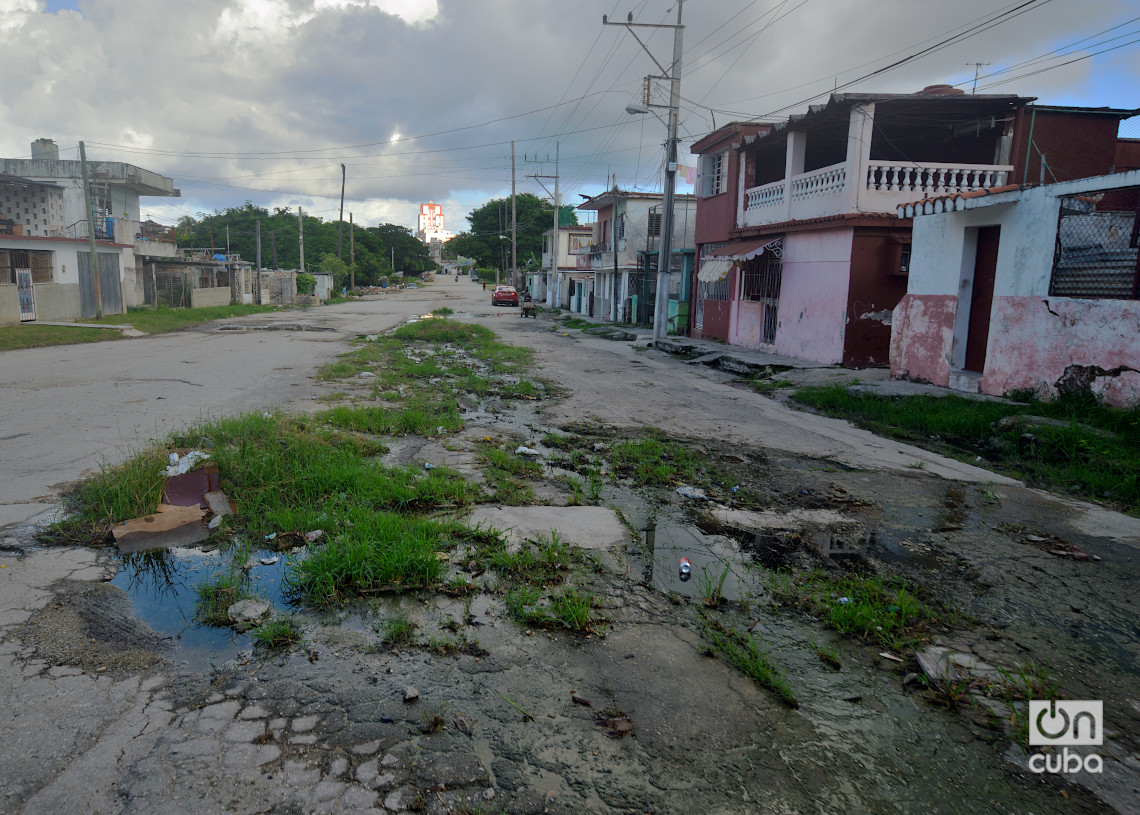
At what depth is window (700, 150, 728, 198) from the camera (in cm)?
2142

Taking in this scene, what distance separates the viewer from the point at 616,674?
3357 mm

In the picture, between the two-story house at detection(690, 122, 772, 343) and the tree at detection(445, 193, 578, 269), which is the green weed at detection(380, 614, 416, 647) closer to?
the two-story house at detection(690, 122, 772, 343)

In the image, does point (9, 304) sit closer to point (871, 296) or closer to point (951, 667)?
point (871, 296)

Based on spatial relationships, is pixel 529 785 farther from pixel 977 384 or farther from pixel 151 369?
pixel 151 369

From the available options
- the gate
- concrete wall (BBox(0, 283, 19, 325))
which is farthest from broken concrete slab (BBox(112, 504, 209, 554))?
the gate

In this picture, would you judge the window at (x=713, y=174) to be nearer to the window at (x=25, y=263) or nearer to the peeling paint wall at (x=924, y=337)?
the peeling paint wall at (x=924, y=337)

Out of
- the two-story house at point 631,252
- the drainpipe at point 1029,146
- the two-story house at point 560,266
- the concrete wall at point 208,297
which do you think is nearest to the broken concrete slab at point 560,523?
the drainpipe at point 1029,146

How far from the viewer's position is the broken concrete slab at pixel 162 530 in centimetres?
473

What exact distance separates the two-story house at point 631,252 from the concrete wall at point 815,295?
9.81m

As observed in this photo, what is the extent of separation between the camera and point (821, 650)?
3.64 m

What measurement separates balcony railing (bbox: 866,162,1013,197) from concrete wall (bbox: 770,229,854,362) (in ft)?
4.12

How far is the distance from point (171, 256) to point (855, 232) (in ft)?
109

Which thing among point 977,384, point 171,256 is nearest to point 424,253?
point 171,256

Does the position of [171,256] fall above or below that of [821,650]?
above
